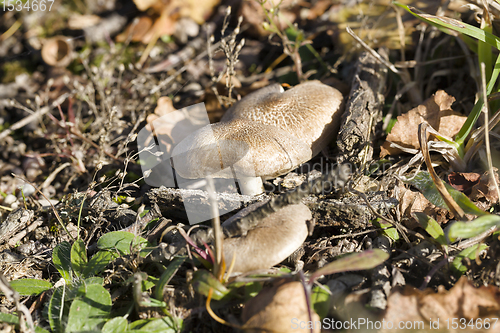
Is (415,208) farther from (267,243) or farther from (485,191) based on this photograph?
(267,243)

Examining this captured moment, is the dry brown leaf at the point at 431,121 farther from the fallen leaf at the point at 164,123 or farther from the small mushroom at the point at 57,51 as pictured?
the small mushroom at the point at 57,51

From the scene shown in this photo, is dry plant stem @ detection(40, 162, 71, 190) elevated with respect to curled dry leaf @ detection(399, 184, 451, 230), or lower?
lower

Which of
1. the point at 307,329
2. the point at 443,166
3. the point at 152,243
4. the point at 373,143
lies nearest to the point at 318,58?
the point at 373,143

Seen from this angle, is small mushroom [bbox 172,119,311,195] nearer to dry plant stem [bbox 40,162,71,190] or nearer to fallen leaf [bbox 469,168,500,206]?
fallen leaf [bbox 469,168,500,206]

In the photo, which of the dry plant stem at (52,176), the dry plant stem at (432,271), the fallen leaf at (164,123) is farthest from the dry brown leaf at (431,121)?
the dry plant stem at (52,176)

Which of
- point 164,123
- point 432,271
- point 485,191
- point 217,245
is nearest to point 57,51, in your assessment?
point 164,123

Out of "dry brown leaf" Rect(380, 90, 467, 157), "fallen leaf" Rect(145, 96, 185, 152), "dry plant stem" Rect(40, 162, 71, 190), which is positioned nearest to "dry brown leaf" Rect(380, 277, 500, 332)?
"dry brown leaf" Rect(380, 90, 467, 157)
